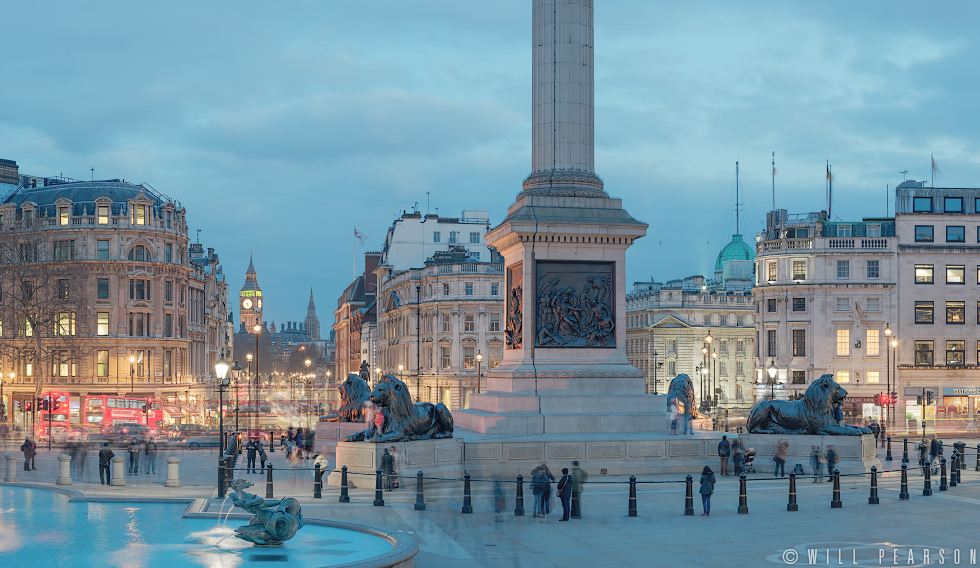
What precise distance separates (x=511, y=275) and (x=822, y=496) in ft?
44.6

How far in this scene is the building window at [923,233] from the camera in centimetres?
8219

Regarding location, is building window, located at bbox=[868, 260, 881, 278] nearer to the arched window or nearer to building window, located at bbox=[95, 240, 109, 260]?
the arched window

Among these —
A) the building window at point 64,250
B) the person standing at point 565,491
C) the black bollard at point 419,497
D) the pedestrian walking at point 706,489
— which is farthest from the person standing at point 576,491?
the building window at point 64,250

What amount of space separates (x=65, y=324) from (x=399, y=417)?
2364 inches

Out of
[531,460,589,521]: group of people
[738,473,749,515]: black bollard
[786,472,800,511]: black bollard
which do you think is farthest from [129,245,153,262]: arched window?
[786,472,800,511]: black bollard

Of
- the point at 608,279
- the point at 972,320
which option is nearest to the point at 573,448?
the point at 608,279

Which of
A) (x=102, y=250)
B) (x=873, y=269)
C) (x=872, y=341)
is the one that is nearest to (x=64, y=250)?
(x=102, y=250)

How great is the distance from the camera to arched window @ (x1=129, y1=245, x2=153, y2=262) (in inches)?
3369

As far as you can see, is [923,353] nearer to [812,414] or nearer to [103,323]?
[812,414]

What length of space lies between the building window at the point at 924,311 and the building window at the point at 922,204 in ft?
21.3

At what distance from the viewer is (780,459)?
3409 cm

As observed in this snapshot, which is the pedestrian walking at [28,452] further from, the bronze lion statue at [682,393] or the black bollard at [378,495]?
the bronze lion statue at [682,393]

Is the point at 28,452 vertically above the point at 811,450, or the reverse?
the point at 811,450

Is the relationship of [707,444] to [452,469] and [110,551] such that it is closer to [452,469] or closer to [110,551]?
[452,469]
